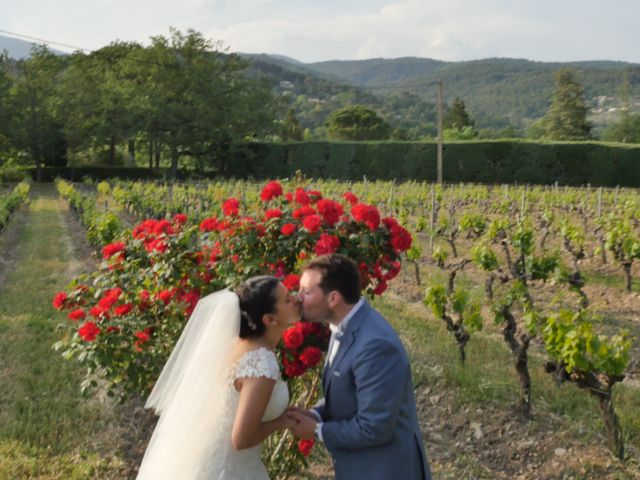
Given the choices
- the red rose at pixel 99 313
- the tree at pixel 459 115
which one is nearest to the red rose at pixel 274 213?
the red rose at pixel 99 313

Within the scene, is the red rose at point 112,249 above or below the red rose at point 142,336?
→ above

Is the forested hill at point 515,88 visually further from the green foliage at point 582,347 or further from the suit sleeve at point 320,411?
the suit sleeve at point 320,411

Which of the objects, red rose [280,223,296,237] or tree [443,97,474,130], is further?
tree [443,97,474,130]

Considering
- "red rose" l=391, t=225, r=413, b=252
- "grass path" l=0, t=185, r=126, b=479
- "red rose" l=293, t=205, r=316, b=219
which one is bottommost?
"grass path" l=0, t=185, r=126, b=479

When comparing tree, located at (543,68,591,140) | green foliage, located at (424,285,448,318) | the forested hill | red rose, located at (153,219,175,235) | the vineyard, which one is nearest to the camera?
red rose, located at (153,219,175,235)

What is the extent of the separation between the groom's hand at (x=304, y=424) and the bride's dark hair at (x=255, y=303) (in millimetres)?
314

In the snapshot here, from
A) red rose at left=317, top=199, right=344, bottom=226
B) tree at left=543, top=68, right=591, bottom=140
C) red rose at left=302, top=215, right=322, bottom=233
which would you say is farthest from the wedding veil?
tree at left=543, top=68, right=591, bottom=140

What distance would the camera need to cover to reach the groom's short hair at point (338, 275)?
233cm

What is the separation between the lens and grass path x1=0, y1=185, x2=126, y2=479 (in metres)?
4.47

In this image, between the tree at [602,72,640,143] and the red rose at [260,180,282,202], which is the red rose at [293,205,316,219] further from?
the tree at [602,72,640,143]

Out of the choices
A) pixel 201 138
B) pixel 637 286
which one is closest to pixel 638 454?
pixel 637 286

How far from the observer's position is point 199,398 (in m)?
2.58

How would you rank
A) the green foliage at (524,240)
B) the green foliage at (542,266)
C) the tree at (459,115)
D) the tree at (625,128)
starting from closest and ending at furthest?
the green foliage at (542,266), the green foliage at (524,240), the tree at (459,115), the tree at (625,128)

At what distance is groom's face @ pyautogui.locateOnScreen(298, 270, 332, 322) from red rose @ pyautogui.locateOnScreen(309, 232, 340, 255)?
110 cm
